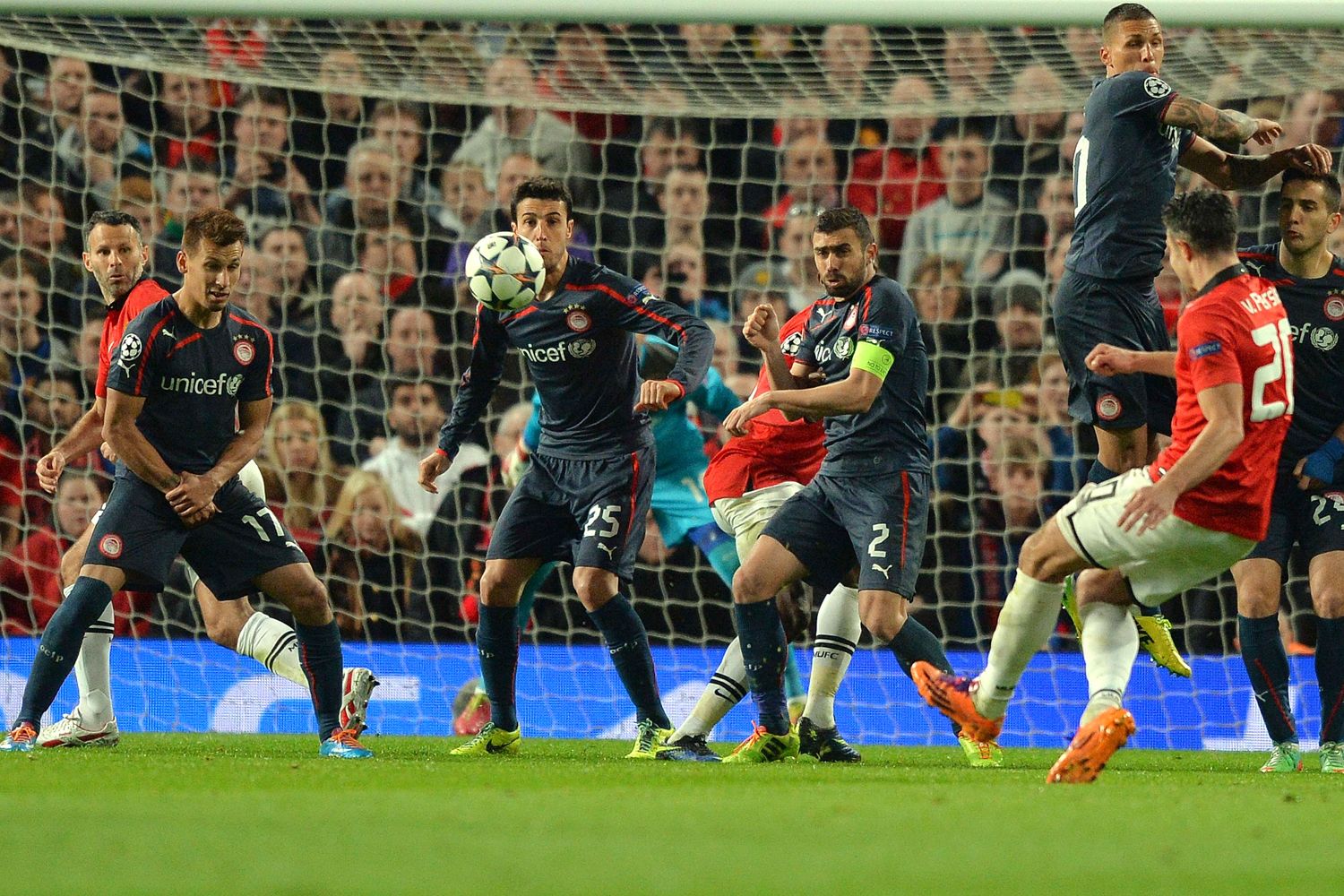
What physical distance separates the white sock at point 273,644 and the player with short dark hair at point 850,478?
196 cm

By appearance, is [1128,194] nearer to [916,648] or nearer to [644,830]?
[916,648]

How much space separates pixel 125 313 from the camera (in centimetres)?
712

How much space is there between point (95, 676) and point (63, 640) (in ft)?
3.33

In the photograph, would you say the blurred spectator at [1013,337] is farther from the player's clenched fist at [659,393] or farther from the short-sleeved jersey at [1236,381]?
the short-sleeved jersey at [1236,381]

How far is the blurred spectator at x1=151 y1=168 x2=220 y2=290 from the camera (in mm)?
10766

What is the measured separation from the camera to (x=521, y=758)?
6.51 m

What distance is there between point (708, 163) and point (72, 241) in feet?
13.0

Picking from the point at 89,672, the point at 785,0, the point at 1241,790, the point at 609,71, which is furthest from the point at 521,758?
the point at 609,71

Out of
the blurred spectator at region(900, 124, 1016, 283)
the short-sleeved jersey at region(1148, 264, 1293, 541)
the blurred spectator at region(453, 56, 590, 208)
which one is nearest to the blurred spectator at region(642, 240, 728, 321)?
the blurred spectator at region(453, 56, 590, 208)

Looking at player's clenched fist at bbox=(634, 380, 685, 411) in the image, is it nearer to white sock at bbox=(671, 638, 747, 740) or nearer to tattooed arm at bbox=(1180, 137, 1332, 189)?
white sock at bbox=(671, 638, 747, 740)

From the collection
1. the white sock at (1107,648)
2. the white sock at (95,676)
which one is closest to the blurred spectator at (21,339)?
the white sock at (95,676)

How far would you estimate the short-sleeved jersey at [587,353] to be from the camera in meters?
7.00

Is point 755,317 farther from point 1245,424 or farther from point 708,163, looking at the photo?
point 708,163

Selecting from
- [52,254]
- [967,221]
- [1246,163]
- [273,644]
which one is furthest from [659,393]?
[52,254]
